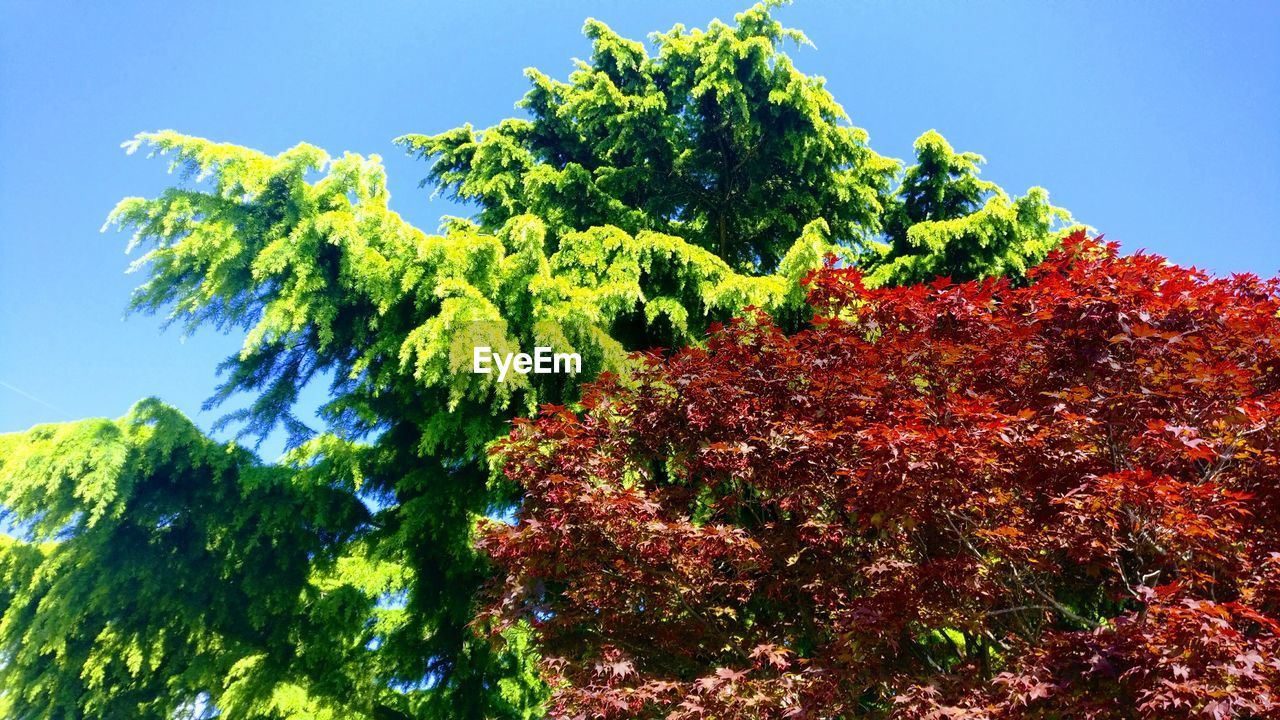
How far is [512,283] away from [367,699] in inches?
156

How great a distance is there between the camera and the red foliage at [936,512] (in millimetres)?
2729

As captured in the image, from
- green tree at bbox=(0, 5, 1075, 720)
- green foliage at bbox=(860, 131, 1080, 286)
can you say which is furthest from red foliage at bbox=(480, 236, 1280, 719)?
green foliage at bbox=(860, 131, 1080, 286)

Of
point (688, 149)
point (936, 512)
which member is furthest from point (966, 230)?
point (936, 512)

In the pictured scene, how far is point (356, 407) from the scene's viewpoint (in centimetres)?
631

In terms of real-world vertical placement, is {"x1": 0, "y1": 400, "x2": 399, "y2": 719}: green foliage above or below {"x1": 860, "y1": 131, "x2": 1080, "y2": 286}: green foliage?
below

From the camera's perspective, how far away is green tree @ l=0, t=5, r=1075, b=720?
559 cm

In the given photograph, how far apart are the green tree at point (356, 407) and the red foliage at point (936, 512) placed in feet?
6.10

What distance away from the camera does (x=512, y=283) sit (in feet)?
19.6

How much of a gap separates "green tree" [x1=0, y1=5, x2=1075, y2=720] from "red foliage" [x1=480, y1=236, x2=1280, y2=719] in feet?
6.10

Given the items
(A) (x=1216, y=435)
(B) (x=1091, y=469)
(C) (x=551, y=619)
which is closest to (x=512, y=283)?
(C) (x=551, y=619)

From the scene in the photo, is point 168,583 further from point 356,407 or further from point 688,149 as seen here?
point 688,149

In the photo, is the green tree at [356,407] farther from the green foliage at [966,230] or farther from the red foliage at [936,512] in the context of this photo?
the red foliage at [936,512]

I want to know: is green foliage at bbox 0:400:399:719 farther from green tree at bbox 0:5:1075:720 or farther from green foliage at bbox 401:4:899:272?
green foliage at bbox 401:4:899:272

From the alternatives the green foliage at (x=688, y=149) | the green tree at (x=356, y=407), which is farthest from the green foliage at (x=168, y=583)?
the green foliage at (x=688, y=149)
